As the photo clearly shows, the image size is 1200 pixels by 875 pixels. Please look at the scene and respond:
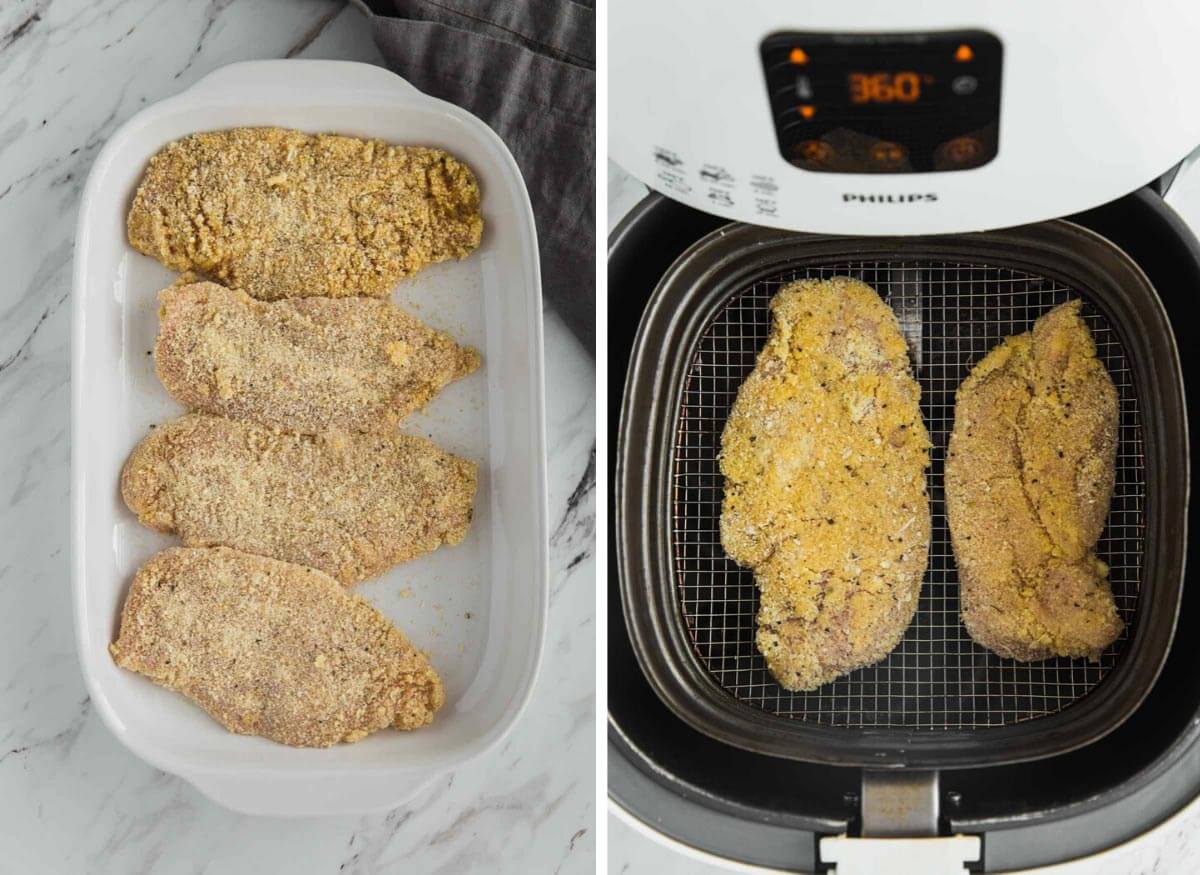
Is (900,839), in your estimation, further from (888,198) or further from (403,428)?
(403,428)

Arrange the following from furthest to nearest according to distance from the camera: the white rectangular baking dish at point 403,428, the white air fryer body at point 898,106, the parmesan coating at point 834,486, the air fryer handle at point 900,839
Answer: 1. the white rectangular baking dish at point 403,428
2. the parmesan coating at point 834,486
3. the air fryer handle at point 900,839
4. the white air fryer body at point 898,106

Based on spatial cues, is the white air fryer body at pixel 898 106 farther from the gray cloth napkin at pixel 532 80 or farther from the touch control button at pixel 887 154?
the gray cloth napkin at pixel 532 80

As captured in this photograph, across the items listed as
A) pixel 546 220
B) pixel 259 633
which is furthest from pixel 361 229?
pixel 259 633

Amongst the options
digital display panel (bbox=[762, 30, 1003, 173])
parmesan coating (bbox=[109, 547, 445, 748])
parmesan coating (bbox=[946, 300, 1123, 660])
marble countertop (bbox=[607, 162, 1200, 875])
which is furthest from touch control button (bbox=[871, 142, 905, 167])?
parmesan coating (bbox=[109, 547, 445, 748])

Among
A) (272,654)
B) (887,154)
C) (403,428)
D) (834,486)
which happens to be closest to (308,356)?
(403,428)

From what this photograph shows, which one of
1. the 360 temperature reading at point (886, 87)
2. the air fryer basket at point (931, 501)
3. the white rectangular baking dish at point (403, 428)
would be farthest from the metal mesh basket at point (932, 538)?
the 360 temperature reading at point (886, 87)

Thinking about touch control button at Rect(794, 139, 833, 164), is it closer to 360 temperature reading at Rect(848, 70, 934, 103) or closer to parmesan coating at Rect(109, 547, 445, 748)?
360 temperature reading at Rect(848, 70, 934, 103)
